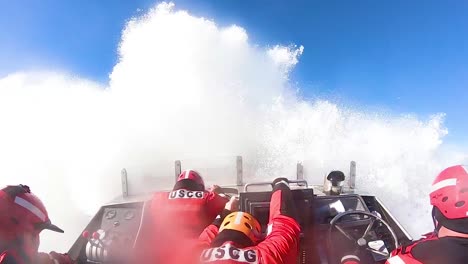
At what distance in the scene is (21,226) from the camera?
11.3ft

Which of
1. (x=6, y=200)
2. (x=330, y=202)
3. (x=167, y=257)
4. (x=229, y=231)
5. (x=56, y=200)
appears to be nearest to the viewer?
(x=229, y=231)

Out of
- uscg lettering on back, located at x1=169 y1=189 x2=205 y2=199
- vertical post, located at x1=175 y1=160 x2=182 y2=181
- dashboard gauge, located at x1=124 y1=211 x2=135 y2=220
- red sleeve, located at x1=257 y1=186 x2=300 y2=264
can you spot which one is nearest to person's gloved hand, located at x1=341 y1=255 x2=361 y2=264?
red sleeve, located at x1=257 y1=186 x2=300 y2=264

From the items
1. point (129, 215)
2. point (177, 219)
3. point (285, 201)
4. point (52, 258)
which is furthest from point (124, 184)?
point (285, 201)

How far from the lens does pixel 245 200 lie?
468 centimetres

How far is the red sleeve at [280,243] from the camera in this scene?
2.63 metres

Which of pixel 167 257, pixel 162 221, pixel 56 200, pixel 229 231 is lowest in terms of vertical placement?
pixel 56 200

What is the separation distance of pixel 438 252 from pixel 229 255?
158cm

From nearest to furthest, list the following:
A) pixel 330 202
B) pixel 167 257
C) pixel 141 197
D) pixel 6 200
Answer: pixel 6 200, pixel 167 257, pixel 330 202, pixel 141 197

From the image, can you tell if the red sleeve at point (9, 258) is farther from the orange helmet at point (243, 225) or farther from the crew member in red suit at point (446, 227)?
the crew member in red suit at point (446, 227)

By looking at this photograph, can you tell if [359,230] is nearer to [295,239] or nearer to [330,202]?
[330,202]

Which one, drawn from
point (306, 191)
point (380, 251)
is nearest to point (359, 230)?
point (380, 251)

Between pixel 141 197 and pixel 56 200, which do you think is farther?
pixel 56 200

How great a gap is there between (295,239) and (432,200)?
4.55 feet

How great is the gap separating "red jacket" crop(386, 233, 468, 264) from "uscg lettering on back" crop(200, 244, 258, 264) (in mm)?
1202
